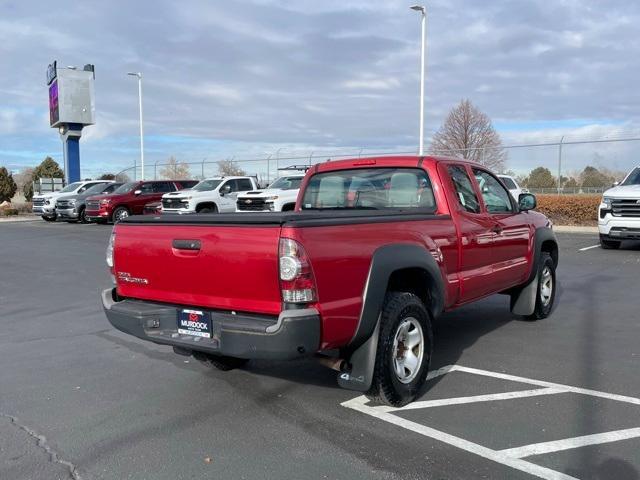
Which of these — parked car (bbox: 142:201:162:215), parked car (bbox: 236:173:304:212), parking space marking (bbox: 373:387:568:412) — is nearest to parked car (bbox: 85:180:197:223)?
parked car (bbox: 142:201:162:215)

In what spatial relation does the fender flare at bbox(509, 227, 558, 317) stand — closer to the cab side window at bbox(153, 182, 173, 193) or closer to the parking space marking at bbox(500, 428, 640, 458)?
the parking space marking at bbox(500, 428, 640, 458)

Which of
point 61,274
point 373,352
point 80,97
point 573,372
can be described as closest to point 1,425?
point 373,352

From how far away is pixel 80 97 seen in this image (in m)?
38.7

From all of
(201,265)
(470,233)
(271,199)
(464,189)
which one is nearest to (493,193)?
(464,189)

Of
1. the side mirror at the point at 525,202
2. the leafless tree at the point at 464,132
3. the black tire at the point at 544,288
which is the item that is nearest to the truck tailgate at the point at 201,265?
the side mirror at the point at 525,202

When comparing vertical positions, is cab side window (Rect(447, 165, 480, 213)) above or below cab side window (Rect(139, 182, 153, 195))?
below

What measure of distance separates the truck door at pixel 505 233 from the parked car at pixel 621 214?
771 centimetres

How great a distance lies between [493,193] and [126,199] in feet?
66.9

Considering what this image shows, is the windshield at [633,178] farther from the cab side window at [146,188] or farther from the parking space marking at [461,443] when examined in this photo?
the cab side window at [146,188]

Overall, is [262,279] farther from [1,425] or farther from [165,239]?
[1,425]

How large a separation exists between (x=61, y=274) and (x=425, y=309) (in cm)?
867

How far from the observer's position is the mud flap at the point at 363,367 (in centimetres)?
410

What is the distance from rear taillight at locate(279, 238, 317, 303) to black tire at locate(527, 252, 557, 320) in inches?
164

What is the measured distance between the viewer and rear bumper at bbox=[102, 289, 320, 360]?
3650 millimetres
